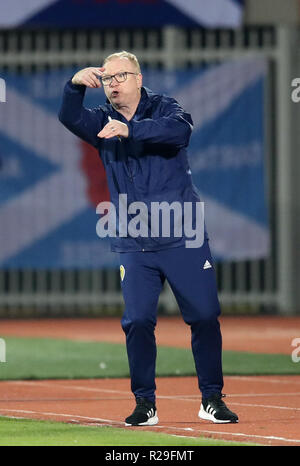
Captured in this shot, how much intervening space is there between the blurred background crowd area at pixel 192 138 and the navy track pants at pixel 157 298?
12.0 m

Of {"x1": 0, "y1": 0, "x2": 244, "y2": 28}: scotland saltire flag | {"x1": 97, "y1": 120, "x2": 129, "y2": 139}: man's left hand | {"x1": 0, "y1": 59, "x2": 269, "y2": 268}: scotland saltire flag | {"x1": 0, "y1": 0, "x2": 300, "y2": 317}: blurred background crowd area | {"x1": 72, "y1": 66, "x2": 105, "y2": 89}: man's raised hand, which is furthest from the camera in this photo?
{"x1": 0, "y1": 59, "x2": 269, "y2": 268}: scotland saltire flag

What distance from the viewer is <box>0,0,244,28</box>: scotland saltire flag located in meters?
21.1

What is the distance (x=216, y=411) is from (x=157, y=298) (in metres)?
0.86

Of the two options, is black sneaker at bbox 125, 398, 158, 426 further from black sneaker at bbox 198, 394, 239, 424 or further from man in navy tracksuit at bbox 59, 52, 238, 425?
black sneaker at bbox 198, 394, 239, 424

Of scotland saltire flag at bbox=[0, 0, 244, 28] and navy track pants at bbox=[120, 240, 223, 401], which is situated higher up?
scotland saltire flag at bbox=[0, 0, 244, 28]

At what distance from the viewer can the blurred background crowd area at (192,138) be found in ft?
69.9

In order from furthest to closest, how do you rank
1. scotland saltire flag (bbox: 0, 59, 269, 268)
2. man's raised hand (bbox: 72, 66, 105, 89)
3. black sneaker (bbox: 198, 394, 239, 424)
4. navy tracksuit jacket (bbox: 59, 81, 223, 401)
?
scotland saltire flag (bbox: 0, 59, 269, 268)
black sneaker (bbox: 198, 394, 239, 424)
navy tracksuit jacket (bbox: 59, 81, 223, 401)
man's raised hand (bbox: 72, 66, 105, 89)

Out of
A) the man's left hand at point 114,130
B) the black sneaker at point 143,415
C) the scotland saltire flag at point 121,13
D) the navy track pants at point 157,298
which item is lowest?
the black sneaker at point 143,415

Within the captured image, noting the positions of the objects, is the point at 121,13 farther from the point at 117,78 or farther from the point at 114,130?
the point at 114,130

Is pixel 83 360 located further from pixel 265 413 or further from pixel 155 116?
pixel 155 116

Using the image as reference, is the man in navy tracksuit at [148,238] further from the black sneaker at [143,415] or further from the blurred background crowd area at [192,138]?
the blurred background crowd area at [192,138]

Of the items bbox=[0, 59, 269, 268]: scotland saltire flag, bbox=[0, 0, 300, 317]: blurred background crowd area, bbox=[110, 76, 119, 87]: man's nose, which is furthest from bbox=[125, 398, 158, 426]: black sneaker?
bbox=[0, 59, 269, 268]: scotland saltire flag

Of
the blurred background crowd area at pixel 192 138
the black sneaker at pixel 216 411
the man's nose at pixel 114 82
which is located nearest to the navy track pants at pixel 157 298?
the black sneaker at pixel 216 411

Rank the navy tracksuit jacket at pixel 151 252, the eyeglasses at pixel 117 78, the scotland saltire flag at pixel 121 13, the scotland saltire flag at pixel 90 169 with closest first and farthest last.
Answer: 1. the eyeglasses at pixel 117 78
2. the navy tracksuit jacket at pixel 151 252
3. the scotland saltire flag at pixel 121 13
4. the scotland saltire flag at pixel 90 169
